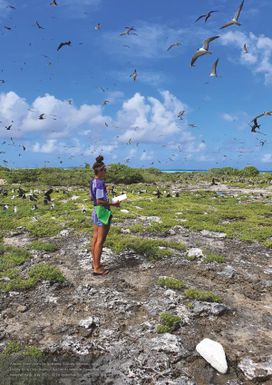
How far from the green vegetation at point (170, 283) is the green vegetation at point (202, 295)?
0.38 metres

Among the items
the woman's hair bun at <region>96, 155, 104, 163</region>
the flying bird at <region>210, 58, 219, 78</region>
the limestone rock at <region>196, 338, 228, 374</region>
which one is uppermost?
the flying bird at <region>210, 58, 219, 78</region>

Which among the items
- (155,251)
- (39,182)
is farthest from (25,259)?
(39,182)

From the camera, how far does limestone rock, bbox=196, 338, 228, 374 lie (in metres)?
6.66

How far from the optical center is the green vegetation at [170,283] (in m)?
9.73

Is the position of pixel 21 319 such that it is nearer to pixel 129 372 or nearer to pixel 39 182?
pixel 129 372

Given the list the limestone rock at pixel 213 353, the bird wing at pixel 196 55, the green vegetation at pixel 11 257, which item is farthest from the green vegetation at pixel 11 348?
the bird wing at pixel 196 55

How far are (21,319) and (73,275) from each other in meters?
2.46

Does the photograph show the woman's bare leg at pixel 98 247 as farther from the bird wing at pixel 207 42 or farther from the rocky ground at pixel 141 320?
the bird wing at pixel 207 42

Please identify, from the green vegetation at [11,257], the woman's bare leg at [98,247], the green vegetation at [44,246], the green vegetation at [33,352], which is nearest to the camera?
the green vegetation at [33,352]

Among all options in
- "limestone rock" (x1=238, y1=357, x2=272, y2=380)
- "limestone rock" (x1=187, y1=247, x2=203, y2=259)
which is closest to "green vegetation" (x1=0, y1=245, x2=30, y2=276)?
"limestone rock" (x1=187, y1=247, x2=203, y2=259)

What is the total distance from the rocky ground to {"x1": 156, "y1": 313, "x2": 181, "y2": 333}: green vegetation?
0.10 metres

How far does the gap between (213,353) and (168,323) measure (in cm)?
131

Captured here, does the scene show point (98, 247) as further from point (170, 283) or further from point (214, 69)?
point (214, 69)

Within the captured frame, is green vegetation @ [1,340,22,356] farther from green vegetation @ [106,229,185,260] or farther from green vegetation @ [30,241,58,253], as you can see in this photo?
green vegetation @ [30,241,58,253]
